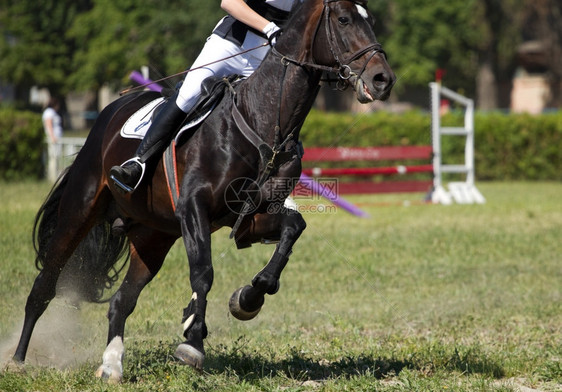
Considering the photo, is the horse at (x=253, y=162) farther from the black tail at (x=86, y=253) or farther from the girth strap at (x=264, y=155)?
the black tail at (x=86, y=253)

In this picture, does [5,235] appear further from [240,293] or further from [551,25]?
[551,25]

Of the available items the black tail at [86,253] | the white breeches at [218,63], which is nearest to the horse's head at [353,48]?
the white breeches at [218,63]

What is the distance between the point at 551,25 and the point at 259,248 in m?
39.6

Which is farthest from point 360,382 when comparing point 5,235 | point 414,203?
point 414,203

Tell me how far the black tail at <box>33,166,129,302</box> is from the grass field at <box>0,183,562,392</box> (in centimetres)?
22

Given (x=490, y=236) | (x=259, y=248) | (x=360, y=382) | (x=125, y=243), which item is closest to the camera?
(x=360, y=382)

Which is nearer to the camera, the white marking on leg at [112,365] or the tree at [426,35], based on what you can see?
the white marking on leg at [112,365]

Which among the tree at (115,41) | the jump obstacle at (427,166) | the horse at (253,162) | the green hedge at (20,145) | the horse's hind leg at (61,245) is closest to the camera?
the horse at (253,162)

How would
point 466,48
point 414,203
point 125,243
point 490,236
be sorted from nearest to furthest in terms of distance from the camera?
point 125,243 → point 490,236 → point 414,203 → point 466,48

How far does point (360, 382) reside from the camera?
446cm

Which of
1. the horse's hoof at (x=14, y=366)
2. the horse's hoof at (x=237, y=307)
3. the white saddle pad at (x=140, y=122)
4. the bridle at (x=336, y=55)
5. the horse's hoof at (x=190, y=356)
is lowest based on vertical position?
the horse's hoof at (x=14, y=366)

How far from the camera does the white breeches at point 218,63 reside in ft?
16.2

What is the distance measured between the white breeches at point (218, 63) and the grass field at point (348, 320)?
1.70 metres

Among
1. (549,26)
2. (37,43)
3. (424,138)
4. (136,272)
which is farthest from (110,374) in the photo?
(549,26)
